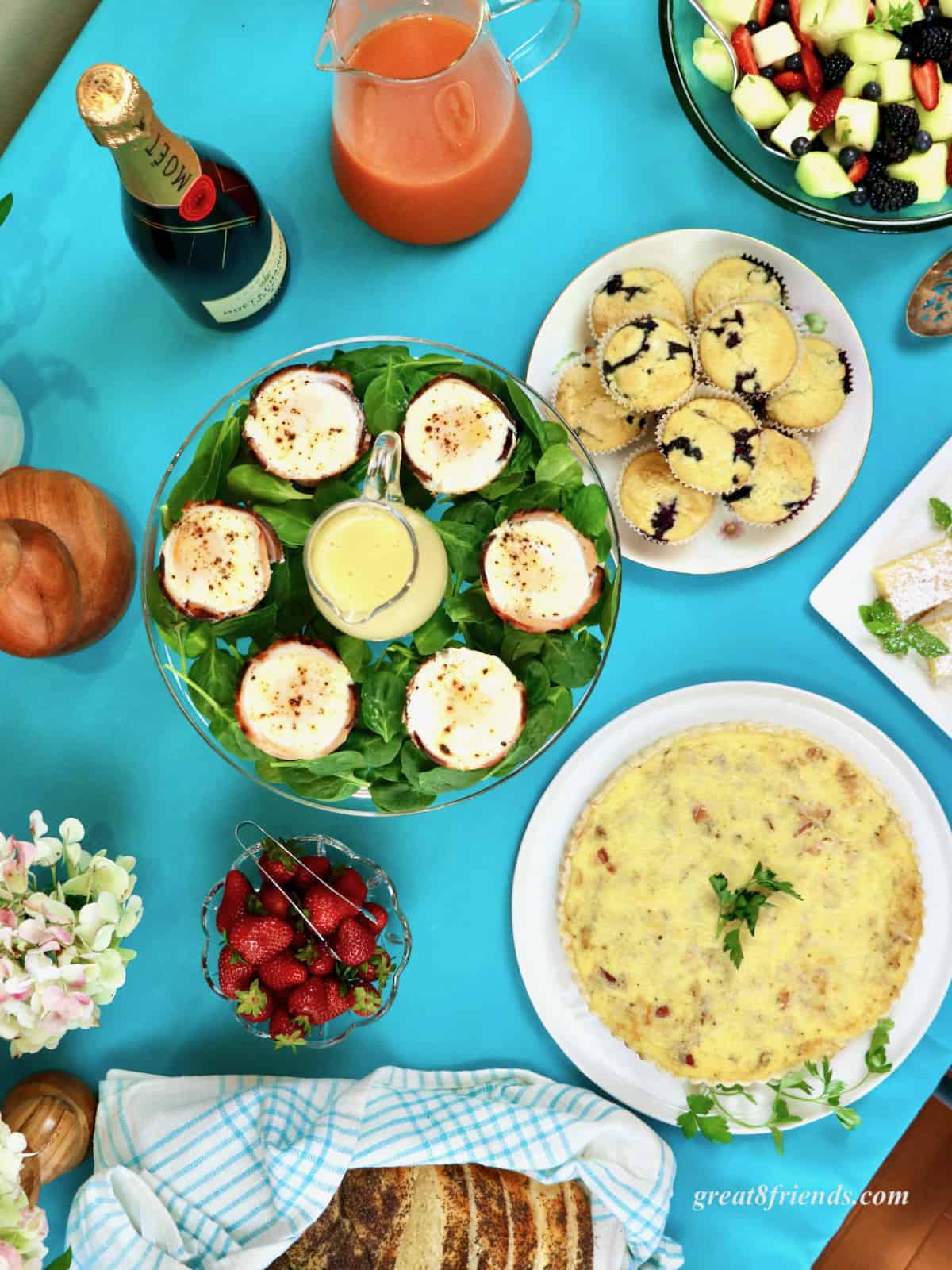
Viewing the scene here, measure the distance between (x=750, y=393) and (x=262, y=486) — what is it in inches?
24.6

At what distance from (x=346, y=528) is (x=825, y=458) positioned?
0.68 metres

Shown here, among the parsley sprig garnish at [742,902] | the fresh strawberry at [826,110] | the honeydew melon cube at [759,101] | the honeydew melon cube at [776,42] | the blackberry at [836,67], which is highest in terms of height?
the blackberry at [836,67]

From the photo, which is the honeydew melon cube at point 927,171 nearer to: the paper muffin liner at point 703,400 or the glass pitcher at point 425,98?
the paper muffin liner at point 703,400

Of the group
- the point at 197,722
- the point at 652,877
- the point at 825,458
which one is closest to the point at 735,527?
the point at 825,458

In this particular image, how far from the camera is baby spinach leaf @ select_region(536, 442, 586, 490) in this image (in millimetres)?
1073

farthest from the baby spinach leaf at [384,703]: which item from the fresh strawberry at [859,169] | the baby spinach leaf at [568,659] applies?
the fresh strawberry at [859,169]

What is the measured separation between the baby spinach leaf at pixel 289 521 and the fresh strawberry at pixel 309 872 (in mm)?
470

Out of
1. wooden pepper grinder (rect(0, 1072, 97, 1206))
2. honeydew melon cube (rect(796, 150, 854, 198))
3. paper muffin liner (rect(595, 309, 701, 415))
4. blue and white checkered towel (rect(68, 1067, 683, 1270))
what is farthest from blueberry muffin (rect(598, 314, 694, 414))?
wooden pepper grinder (rect(0, 1072, 97, 1206))

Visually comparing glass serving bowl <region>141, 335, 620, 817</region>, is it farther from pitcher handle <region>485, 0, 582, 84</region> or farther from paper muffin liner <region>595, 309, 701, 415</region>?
pitcher handle <region>485, 0, 582, 84</region>

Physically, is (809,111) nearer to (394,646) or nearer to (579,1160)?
(394,646)

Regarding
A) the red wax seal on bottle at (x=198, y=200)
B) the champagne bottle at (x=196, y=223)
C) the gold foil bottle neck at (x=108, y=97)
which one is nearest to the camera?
the gold foil bottle neck at (x=108, y=97)

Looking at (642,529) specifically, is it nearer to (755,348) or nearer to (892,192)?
(755,348)

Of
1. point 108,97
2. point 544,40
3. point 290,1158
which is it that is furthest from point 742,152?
point 290,1158

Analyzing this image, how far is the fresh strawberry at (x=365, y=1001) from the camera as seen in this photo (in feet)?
4.29
